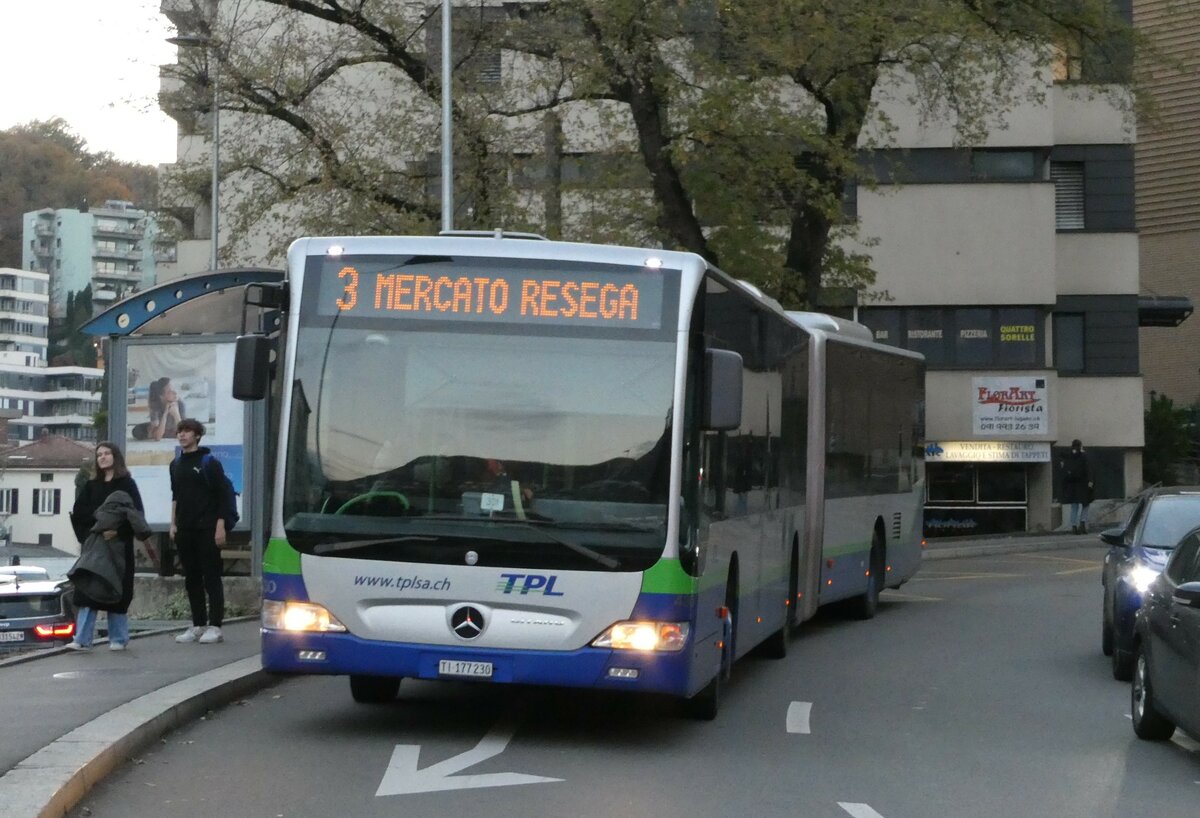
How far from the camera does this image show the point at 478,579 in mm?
10469

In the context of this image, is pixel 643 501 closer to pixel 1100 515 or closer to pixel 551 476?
pixel 551 476

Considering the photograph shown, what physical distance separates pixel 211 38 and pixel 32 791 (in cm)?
2168

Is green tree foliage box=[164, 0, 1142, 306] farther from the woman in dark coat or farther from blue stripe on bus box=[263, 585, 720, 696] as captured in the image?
blue stripe on bus box=[263, 585, 720, 696]

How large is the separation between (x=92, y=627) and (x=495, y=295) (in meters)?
5.88

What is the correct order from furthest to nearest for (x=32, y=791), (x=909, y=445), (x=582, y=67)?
(x=582, y=67) < (x=909, y=445) < (x=32, y=791)

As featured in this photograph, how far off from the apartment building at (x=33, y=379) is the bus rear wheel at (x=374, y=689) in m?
175

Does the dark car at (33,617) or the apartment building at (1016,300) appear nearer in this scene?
the dark car at (33,617)

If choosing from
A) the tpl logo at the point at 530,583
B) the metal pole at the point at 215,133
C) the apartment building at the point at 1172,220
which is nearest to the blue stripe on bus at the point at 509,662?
the tpl logo at the point at 530,583

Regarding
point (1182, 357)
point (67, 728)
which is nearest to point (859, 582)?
point (67, 728)

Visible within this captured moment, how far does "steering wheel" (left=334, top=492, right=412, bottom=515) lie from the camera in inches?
418

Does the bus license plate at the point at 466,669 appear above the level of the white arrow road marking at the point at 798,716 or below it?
above

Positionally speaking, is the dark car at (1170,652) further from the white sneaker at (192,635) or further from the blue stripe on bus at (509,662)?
the white sneaker at (192,635)

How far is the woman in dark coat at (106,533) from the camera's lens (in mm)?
14992

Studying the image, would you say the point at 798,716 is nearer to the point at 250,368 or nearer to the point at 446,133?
the point at 250,368
